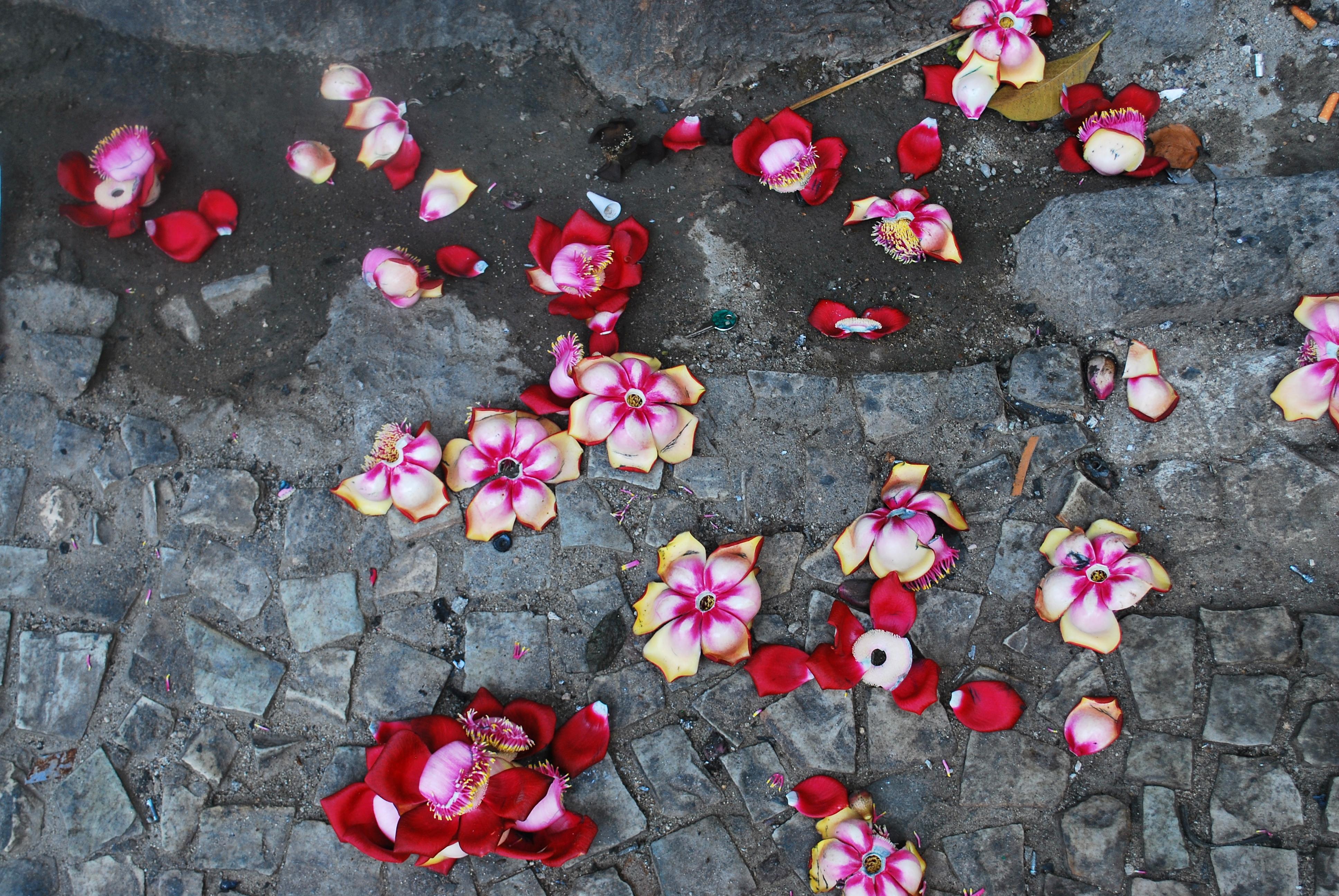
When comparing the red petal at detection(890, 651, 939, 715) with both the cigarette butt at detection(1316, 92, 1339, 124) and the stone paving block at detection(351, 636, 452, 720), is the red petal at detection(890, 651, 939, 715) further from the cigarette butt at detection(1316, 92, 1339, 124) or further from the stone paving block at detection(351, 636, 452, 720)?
the cigarette butt at detection(1316, 92, 1339, 124)

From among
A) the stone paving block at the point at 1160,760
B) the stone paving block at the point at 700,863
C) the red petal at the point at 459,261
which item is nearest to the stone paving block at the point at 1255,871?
the stone paving block at the point at 1160,760

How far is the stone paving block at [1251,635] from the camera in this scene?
2.38m

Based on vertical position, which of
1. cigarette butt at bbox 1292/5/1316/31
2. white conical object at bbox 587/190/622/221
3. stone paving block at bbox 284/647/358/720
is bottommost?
stone paving block at bbox 284/647/358/720

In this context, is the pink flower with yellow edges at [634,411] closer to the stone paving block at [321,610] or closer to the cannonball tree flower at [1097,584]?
the stone paving block at [321,610]

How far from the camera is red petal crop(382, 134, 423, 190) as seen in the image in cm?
276

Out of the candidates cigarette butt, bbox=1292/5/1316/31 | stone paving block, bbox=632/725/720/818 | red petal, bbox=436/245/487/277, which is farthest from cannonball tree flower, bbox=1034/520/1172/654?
red petal, bbox=436/245/487/277

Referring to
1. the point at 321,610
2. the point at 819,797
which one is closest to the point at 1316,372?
the point at 819,797

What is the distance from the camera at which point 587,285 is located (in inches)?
99.2

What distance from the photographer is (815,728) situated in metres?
2.52

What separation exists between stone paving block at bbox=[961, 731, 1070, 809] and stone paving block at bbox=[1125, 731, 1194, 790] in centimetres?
19

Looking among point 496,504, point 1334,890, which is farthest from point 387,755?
point 1334,890

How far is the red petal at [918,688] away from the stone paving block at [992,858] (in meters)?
0.44

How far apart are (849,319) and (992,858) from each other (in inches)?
69.0

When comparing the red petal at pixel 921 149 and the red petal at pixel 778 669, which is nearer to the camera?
the red petal at pixel 778 669
